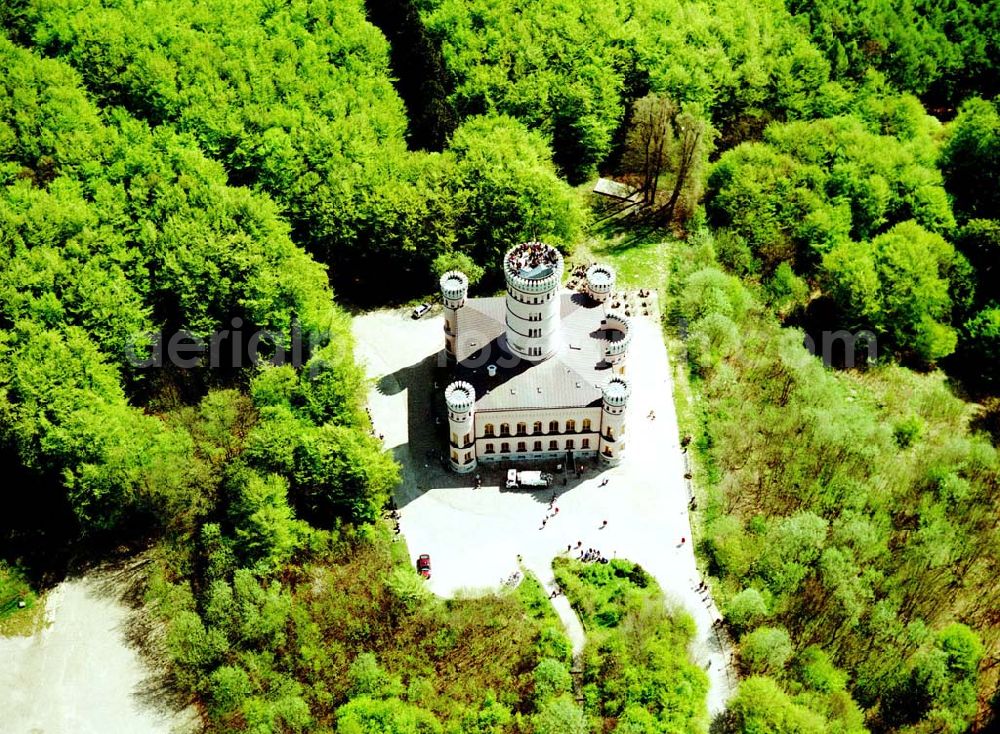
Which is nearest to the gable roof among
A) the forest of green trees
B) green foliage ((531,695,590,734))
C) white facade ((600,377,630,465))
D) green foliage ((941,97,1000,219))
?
white facade ((600,377,630,465))

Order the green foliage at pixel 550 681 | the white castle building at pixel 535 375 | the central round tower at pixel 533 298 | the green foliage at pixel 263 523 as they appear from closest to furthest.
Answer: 1. the green foliage at pixel 550 681
2. the green foliage at pixel 263 523
3. the central round tower at pixel 533 298
4. the white castle building at pixel 535 375

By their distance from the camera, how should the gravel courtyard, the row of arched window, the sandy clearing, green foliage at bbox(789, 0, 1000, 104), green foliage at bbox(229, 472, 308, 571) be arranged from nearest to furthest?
the sandy clearing
green foliage at bbox(229, 472, 308, 571)
the gravel courtyard
the row of arched window
green foliage at bbox(789, 0, 1000, 104)

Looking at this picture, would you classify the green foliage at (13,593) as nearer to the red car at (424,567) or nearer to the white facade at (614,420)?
the red car at (424,567)

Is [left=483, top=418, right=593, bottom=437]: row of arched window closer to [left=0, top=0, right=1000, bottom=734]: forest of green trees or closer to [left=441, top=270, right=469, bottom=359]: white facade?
[left=0, top=0, right=1000, bottom=734]: forest of green trees

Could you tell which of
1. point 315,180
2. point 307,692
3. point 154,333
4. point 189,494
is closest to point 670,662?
point 307,692

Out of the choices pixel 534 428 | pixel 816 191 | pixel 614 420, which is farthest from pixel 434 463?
pixel 816 191

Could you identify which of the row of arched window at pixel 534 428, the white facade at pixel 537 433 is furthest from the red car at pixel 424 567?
the row of arched window at pixel 534 428

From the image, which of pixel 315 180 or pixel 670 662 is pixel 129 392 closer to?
pixel 315 180
